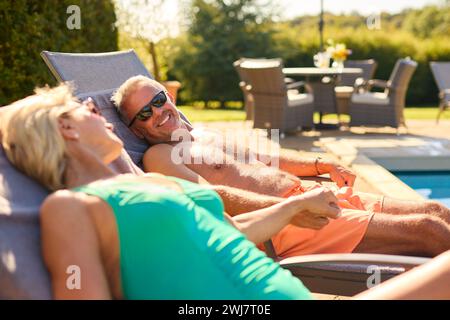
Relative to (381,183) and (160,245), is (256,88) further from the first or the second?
(160,245)

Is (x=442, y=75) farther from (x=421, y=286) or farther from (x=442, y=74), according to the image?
(x=421, y=286)

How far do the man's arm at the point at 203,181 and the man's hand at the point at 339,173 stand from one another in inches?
30.5

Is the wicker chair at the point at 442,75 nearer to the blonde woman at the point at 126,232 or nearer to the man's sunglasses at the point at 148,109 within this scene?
the man's sunglasses at the point at 148,109

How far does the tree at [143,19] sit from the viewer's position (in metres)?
17.1

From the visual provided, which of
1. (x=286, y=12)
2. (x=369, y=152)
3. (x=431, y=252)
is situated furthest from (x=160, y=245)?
(x=286, y=12)

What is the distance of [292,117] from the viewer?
947 cm

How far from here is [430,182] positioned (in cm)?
686

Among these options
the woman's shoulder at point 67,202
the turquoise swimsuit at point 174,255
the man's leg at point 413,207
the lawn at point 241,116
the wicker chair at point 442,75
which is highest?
the woman's shoulder at point 67,202

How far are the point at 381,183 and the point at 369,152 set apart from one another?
2.25m

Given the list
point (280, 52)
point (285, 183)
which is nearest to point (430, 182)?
point (285, 183)

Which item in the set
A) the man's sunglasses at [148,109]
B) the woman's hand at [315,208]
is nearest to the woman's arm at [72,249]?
the woman's hand at [315,208]

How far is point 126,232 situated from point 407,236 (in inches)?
51.5

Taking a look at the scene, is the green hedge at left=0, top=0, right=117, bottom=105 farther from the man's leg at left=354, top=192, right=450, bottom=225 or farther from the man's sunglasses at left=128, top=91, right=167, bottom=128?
the man's leg at left=354, top=192, right=450, bottom=225

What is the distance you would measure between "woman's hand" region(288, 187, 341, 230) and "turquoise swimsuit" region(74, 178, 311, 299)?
57 centimetres
